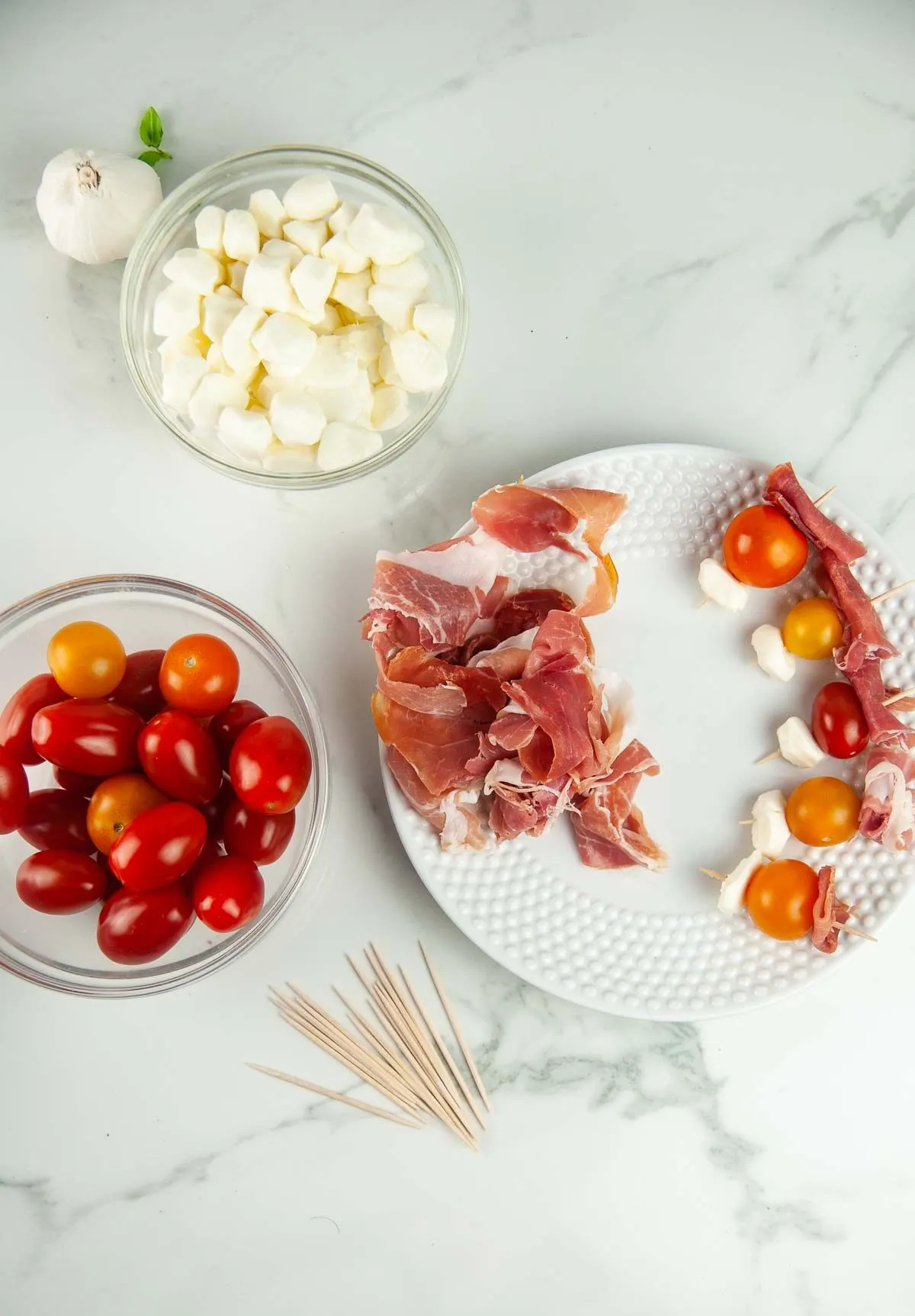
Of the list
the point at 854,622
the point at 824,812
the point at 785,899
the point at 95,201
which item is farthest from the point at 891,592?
the point at 95,201

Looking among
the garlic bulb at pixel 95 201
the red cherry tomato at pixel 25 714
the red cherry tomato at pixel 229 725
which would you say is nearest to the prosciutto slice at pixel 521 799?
the red cherry tomato at pixel 229 725

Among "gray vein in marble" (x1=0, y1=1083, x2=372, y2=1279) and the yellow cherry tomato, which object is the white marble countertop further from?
the yellow cherry tomato

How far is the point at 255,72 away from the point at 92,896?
3.56 feet

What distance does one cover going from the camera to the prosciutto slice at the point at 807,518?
1.29 metres

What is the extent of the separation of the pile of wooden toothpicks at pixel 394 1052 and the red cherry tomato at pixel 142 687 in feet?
1.38

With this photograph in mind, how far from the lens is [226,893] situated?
1.13 m

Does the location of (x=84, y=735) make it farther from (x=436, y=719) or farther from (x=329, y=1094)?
(x=329, y=1094)

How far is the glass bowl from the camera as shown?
3.94 ft

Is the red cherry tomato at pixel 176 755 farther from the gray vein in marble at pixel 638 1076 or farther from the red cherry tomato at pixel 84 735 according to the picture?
the gray vein in marble at pixel 638 1076

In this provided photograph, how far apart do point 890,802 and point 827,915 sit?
16 cm

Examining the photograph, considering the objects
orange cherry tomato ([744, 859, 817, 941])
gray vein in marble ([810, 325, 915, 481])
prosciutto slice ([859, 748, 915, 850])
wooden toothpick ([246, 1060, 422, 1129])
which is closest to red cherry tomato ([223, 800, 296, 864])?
wooden toothpick ([246, 1060, 422, 1129])

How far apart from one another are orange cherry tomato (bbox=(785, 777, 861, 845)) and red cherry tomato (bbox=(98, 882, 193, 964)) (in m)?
0.75

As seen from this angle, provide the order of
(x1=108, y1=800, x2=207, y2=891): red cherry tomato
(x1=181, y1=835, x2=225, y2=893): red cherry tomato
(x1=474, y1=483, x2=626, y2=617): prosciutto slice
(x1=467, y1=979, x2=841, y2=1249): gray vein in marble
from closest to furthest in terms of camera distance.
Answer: (x1=108, y1=800, x2=207, y2=891): red cherry tomato
(x1=181, y1=835, x2=225, y2=893): red cherry tomato
(x1=474, y1=483, x2=626, y2=617): prosciutto slice
(x1=467, y1=979, x2=841, y2=1249): gray vein in marble

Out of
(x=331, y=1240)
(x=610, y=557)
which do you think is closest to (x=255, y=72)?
(x=610, y=557)
